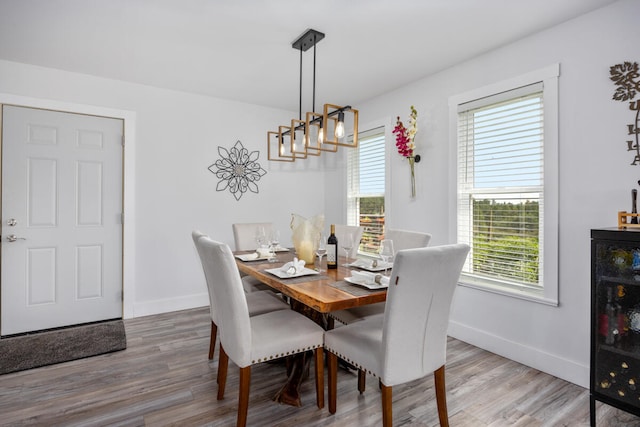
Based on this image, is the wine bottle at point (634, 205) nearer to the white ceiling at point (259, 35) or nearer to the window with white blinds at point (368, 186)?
the white ceiling at point (259, 35)

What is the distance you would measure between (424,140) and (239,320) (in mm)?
2562

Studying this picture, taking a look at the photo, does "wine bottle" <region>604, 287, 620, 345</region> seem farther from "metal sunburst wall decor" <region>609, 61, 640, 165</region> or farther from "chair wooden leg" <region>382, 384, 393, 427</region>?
"chair wooden leg" <region>382, 384, 393, 427</region>

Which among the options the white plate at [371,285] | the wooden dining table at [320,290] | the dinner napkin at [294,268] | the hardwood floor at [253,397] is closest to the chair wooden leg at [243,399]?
the hardwood floor at [253,397]

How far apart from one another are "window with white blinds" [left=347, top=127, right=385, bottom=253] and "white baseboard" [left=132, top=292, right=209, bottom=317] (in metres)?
2.07

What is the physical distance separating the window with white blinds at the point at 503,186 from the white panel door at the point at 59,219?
11.4 feet

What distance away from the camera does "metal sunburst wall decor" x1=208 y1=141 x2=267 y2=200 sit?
4098 mm

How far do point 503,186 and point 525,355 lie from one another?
1.32 meters

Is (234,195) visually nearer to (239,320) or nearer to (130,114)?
(130,114)

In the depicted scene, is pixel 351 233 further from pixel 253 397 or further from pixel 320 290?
pixel 253 397

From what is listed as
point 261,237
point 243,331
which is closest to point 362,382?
point 243,331

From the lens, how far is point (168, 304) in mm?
3773

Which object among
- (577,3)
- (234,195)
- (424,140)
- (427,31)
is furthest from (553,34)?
(234,195)

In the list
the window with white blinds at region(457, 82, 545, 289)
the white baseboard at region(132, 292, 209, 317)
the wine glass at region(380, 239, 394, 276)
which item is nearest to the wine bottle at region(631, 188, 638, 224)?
the window with white blinds at region(457, 82, 545, 289)

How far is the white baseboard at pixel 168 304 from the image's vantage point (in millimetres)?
3613
